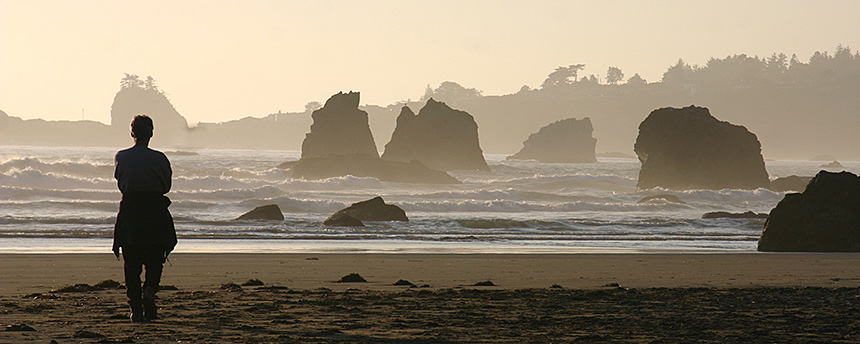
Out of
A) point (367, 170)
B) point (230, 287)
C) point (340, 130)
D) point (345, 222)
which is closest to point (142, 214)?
point (230, 287)

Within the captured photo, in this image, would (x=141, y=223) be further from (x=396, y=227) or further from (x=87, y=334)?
(x=396, y=227)

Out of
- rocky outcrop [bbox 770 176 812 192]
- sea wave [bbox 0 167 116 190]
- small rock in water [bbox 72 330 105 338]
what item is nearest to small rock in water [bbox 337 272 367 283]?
small rock in water [bbox 72 330 105 338]

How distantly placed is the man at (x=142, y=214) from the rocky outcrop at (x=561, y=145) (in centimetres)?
13047

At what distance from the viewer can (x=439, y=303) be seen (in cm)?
798

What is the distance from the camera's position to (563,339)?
607cm

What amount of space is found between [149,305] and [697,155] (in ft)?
195

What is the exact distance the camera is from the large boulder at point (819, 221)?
1767 centimetres

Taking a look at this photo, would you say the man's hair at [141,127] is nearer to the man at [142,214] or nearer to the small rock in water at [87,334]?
the man at [142,214]

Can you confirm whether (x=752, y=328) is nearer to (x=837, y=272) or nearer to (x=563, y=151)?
(x=837, y=272)

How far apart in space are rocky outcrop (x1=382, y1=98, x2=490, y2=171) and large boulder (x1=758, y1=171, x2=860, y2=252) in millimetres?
74975

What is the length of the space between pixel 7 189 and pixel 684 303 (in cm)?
3523

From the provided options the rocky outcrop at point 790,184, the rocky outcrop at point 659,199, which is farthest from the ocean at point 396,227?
the rocky outcrop at point 790,184

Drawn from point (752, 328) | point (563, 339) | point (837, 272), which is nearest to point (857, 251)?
point (837, 272)

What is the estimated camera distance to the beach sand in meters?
6.20
